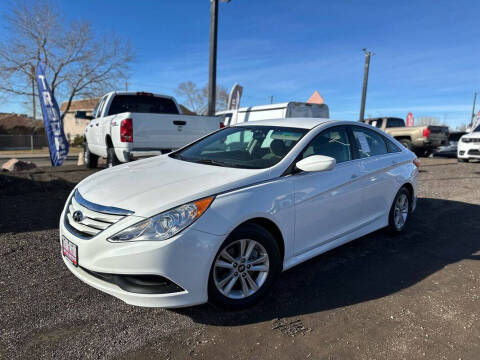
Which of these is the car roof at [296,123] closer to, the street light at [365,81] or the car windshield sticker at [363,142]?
the car windshield sticker at [363,142]

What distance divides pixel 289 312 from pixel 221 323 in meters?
0.55

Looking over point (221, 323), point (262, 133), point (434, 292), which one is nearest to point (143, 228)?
point (221, 323)

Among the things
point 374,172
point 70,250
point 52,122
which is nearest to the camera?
point 70,250

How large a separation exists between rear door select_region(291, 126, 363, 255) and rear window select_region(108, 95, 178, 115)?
5.58 metres

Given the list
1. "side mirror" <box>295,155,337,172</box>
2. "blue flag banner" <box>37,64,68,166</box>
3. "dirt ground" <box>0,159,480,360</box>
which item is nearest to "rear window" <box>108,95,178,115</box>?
"blue flag banner" <box>37,64,68,166</box>

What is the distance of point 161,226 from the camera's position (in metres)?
2.33

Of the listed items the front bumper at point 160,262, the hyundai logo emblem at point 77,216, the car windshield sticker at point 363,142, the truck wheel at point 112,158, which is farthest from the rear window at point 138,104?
the front bumper at point 160,262

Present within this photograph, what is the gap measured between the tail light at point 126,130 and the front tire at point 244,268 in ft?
13.6

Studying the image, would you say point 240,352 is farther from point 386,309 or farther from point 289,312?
point 386,309

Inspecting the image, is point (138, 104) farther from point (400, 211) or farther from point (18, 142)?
point (18, 142)

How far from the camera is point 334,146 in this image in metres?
3.71

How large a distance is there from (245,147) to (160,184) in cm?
122

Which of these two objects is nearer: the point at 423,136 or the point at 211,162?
the point at 211,162

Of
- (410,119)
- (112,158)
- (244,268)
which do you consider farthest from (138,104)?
(410,119)
